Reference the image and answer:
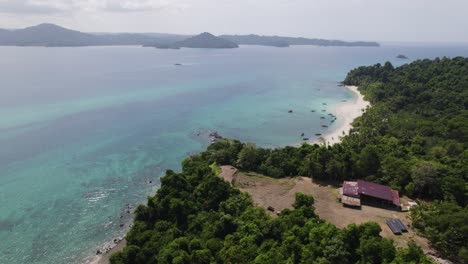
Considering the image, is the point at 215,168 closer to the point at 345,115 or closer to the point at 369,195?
the point at 369,195

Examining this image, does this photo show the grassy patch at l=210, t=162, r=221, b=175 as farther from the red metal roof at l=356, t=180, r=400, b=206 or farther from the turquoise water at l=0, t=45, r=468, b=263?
the red metal roof at l=356, t=180, r=400, b=206

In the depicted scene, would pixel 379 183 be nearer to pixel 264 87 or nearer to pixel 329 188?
pixel 329 188

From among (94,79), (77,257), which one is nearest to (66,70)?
(94,79)

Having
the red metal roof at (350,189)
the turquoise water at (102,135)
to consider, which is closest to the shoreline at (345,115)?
the turquoise water at (102,135)

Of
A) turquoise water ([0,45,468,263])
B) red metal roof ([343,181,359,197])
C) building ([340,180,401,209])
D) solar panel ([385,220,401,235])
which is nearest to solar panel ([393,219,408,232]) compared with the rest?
solar panel ([385,220,401,235])

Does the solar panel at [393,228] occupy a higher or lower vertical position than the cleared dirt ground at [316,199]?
higher

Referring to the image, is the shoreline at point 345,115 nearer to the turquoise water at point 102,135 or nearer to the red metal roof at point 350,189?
the turquoise water at point 102,135
